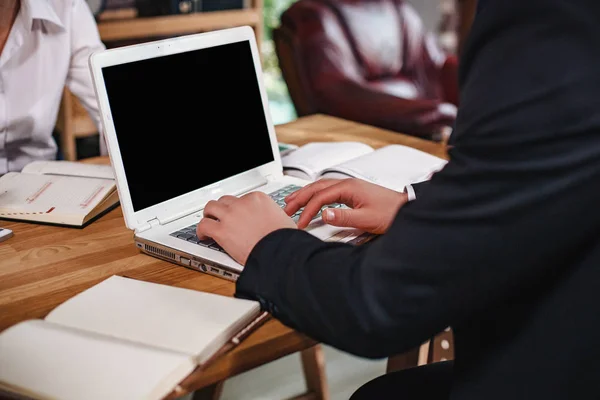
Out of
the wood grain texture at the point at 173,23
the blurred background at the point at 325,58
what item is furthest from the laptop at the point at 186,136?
the wood grain texture at the point at 173,23

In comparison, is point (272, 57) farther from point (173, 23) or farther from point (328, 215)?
point (328, 215)

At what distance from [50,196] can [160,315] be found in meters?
0.57

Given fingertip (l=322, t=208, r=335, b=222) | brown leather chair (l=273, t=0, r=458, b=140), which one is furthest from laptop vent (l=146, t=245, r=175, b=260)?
brown leather chair (l=273, t=0, r=458, b=140)

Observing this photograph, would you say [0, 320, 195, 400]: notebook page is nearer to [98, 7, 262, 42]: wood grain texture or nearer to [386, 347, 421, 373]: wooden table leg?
[386, 347, 421, 373]: wooden table leg

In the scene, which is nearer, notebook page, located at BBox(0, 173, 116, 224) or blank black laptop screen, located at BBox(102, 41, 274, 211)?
blank black laptop screen, located at BBox(102, 41, 274, 211)

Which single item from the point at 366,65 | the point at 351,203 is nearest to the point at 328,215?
the point at 351,203

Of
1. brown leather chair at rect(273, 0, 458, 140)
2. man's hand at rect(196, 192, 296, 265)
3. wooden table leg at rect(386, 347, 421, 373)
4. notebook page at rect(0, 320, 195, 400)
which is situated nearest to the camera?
notebook page at rect(0, 320, 195, 400)

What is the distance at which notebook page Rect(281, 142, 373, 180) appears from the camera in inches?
58.5

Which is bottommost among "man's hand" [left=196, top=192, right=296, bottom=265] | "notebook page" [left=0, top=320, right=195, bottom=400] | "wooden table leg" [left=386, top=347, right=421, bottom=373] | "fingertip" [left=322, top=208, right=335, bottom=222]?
"wooden table leg" [left=386, top=347, right=421, bottom=373]

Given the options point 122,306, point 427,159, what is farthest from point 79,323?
point 427,159

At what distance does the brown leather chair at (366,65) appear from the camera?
9.76 feet

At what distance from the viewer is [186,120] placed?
1.25m

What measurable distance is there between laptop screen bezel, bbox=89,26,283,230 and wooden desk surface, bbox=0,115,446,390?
82 mm

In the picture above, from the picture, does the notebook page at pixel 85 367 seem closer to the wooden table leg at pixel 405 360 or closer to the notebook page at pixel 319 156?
the notebook page at pixel 319 156
